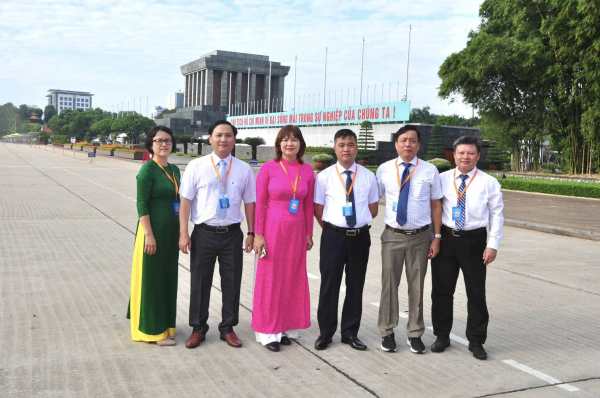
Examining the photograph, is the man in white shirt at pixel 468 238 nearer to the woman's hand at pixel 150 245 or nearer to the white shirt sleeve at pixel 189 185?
the white shirt sleeve at pixel 189 185

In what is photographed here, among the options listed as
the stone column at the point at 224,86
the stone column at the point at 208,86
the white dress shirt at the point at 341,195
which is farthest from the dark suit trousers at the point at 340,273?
the stone column at the point at 224,86

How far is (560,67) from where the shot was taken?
24.9 m

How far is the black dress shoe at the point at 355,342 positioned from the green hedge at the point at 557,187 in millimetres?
18536

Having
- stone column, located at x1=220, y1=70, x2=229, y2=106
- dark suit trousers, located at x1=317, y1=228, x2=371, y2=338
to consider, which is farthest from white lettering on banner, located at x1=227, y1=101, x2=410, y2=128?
stone column, located at x1=220, y1=70, x2=229, y2=106

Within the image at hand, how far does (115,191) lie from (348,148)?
573 inches

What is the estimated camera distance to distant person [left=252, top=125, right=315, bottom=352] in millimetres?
4305

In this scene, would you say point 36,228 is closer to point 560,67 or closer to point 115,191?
point 115,191

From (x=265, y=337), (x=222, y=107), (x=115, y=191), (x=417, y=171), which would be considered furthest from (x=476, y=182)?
(x=222, y=107)

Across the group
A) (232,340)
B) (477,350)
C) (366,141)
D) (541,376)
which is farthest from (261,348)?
(366,141)

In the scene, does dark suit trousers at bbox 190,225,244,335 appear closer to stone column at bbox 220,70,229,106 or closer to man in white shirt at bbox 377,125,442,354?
man in white shirt at bbox 377,125,442,354

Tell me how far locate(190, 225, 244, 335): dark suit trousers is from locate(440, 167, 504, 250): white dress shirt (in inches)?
66.3

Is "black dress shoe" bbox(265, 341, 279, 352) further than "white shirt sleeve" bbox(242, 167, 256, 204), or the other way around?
"white shirt sleeve" bbox(242, 167, 256, 204)

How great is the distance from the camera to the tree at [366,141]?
32906 mm

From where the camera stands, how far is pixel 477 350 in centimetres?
429
